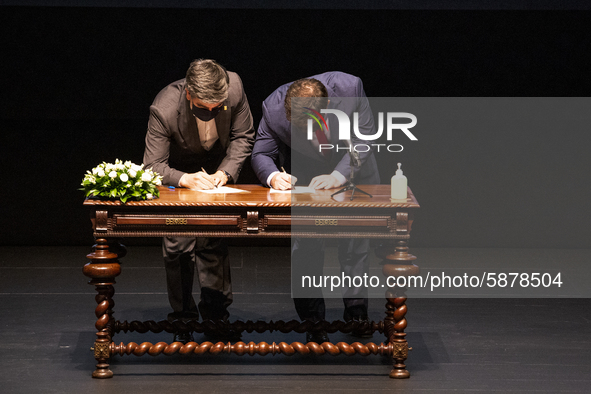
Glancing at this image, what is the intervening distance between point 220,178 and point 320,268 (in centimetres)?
75

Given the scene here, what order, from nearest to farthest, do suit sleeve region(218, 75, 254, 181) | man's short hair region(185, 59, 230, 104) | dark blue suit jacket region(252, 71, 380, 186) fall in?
1. man's short hair region(185, 59, 230, 104)
2. dark blue suit jacket region(252, 71, 380, 186)
3. suit sleeve region(218, 75, 254, 181)

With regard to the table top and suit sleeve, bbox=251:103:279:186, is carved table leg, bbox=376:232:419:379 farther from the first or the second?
suit sleeve, bbox=251:103:279:186

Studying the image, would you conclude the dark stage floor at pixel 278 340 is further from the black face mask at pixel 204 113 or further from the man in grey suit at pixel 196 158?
the black face mask at pixel 204 113

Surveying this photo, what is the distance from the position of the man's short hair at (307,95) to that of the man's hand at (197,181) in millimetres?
527

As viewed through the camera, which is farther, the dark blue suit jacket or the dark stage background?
the dark stage background

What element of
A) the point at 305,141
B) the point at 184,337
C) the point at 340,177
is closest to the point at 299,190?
the point at 340,177

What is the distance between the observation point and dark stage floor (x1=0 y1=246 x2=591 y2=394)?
3301mm

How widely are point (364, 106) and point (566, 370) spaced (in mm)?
1616

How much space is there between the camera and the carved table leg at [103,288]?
10.9 feet

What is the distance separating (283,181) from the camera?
145 inches

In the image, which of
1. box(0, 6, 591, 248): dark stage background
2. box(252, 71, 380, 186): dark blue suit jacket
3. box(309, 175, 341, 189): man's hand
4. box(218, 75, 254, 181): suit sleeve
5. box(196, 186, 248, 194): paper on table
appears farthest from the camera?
box(0, 6, 591, 248): dark stage background

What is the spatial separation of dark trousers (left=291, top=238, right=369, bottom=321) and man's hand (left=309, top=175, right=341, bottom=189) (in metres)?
0.37

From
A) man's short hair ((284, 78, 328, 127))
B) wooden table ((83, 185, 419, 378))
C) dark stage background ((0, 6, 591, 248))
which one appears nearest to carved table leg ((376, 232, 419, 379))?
wooden table ((83, 185, 419, 378))

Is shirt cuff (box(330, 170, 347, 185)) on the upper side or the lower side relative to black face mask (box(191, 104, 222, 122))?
lower
